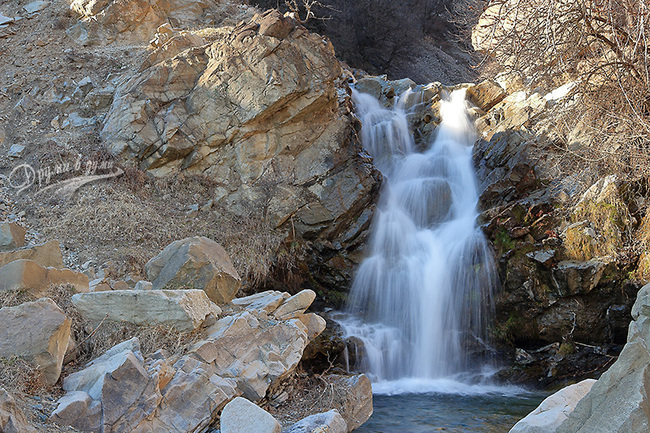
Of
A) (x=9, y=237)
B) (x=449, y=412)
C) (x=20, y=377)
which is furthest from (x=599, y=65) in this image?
(x=9, y=237)

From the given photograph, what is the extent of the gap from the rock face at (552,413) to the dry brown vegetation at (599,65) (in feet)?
16.2

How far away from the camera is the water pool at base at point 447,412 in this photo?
633 cm

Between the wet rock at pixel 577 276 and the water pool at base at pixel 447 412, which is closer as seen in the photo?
the water pool at base at pixel 447 412

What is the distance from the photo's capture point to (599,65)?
334 inches

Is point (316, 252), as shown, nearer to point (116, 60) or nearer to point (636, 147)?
point (636, 147)

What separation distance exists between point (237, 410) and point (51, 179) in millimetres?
7603

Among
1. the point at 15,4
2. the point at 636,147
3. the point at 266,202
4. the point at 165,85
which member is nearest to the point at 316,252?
the point at 266,202

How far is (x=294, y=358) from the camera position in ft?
19.3

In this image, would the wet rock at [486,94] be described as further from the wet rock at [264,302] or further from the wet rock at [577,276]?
the wet rock at [264,302]

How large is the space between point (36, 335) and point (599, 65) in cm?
874

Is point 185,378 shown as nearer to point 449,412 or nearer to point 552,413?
point 552,413

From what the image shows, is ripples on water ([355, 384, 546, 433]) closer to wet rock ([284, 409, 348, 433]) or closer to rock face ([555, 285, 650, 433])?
wet rock ([284, 409, 348, 433])

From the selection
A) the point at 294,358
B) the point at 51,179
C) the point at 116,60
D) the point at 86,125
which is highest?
the point at 116,60

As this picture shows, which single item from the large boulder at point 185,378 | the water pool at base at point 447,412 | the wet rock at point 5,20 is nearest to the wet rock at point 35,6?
the wet rock at point 5,20
